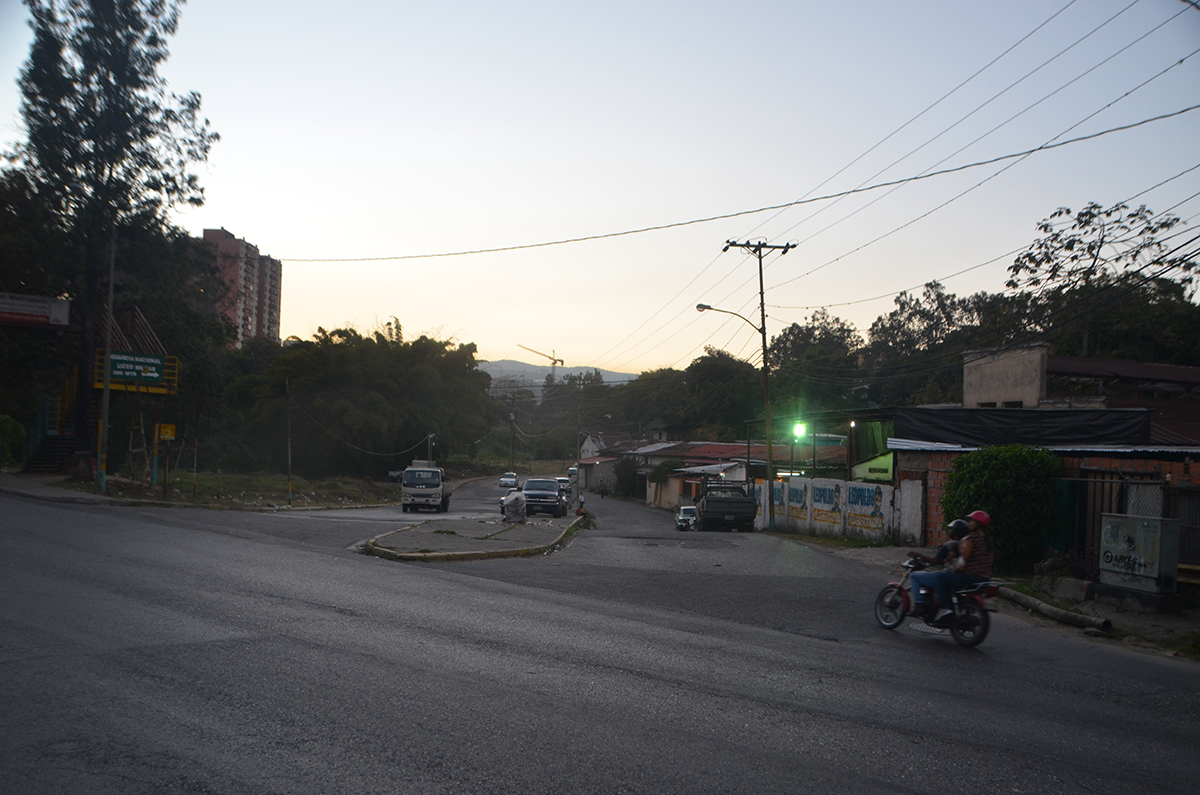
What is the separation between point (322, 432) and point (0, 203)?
115ft

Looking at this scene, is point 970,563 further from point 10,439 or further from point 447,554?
point 10,439

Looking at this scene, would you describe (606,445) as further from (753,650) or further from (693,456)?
(753,650)

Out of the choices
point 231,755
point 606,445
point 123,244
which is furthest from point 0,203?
point 606,445

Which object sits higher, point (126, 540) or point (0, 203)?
point (0, 203)

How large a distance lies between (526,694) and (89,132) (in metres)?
37.7

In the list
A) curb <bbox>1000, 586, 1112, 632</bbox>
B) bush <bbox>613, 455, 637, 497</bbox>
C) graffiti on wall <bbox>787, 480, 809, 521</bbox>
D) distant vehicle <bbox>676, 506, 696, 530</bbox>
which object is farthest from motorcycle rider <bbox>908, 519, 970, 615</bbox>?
bush <bbox>613, 455, 637, 497</bbox>

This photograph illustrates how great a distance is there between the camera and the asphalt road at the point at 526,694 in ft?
16.1

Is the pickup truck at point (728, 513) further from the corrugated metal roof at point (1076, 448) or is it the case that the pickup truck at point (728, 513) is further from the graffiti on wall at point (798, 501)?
the corrugated metal roof at point (1076, 448)

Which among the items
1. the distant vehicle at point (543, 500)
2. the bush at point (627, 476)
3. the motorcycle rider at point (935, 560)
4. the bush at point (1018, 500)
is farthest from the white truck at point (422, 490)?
the bush at point (627, 476)

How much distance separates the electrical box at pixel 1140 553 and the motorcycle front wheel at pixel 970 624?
4.01m

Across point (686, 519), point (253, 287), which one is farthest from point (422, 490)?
point (253, 287)

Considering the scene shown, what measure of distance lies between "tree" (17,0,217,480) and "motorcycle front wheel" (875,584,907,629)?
33108mm

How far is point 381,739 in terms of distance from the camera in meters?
5.33

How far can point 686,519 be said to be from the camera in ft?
130
